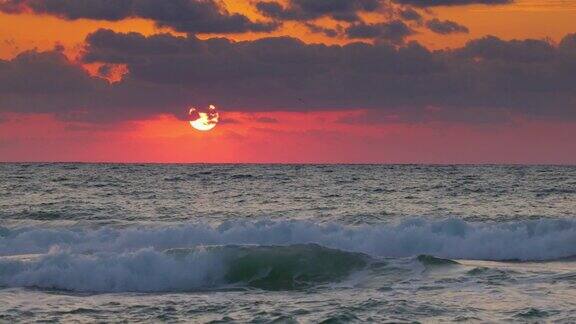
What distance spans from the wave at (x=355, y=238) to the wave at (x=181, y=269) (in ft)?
12.6

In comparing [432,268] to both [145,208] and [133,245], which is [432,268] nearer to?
[133,245]

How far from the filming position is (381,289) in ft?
57.6

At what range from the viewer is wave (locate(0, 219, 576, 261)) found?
25.1m

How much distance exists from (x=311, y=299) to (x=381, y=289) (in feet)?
6.03

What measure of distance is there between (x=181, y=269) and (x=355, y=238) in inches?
323

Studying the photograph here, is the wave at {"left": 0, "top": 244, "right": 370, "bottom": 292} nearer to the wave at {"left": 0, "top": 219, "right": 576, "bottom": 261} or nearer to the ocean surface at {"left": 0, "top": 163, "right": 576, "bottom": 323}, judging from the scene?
the ocean surface at {"left": 0, "top": 163, "right": 576, "bottom": 323}

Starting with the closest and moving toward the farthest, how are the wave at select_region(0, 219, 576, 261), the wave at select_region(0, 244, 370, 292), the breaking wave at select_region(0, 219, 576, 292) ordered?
1. the wave at select_region(0, 244, 370, 292)
2. the breaking wave at select_region(0, 219, 576, 292)
3. the wave at select_region(0, 219, 576, 261)

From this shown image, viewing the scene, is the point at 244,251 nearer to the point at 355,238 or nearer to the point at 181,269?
the point at 181,269

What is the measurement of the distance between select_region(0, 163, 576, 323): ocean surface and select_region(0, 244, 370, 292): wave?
0.13ft

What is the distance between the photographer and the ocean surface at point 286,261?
15.2 m

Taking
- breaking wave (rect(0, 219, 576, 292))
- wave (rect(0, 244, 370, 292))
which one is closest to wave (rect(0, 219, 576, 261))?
breaking wave (rect(0, 219, 576, 292))

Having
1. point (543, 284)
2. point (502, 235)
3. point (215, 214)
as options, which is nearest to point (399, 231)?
point (502, 235)

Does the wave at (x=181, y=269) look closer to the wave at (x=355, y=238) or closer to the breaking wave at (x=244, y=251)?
the breaking wave at (x=244, y=251)

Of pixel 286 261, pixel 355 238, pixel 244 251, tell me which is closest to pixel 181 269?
pixel 244 251
